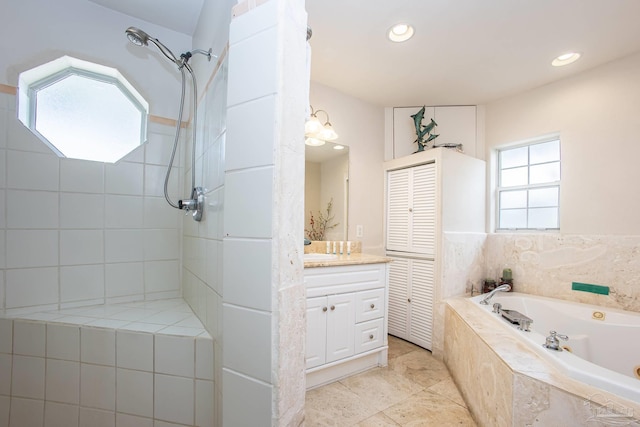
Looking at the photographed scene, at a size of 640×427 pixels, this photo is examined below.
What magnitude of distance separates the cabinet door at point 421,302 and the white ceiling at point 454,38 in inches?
64.8

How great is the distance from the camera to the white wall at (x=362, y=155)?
2.44m

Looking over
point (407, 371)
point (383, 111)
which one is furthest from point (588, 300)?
point (383, 111)

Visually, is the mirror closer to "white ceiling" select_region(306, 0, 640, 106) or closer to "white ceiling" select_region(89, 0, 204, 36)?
"white ceiling" select_region(306, 0, 640, 106)

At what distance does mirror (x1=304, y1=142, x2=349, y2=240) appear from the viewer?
234cm

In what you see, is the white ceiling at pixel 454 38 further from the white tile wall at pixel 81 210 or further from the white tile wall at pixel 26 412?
the white tile wall at pixel 26 412

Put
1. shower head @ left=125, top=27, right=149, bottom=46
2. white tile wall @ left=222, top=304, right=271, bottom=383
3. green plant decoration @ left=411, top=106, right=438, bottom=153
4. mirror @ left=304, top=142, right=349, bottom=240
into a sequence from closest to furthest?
white tile wall @ left=222, top=304, right=271, bottom=383 → shower head @ left=125, top=27, right=149, bottom=46 → mirror @ left=304, top=142, right=349, bottom=240 → green plant decoration @ left=411, top=106, right=438, bottom=153

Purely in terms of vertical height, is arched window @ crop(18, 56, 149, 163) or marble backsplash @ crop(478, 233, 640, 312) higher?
arched window @ crop(18, 56, 149, 163)

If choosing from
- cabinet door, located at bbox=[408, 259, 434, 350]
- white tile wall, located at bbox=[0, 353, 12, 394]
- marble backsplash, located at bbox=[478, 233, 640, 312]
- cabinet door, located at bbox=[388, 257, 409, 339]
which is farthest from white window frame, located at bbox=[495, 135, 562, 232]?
white tile wall, located at bbox=[0, 353, 12, 394]

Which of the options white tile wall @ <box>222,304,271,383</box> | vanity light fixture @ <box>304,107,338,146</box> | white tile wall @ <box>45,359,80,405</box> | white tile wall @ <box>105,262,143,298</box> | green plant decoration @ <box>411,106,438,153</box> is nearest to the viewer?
white tile wall @ <box>222,304,271,383</box>

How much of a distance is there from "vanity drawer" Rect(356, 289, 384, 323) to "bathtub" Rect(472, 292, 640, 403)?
73cm

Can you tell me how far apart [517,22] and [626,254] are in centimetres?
176

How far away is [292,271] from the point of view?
0.72 meters

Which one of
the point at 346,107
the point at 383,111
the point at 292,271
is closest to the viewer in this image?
the point at 292,271

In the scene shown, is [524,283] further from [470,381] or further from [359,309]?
[359,309]
